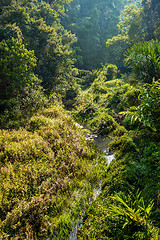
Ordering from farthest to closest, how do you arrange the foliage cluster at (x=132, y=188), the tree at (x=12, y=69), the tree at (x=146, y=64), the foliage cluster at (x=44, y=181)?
the tree at (x=12, y=69), the tree at (x=146, y=64), the foliage cluster at (x=44, y=181), the foliage cluster at (x=132, y=188)

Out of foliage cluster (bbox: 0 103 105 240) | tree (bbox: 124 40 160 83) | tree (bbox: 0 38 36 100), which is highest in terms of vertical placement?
tree (bbox: 124 40 160 83)

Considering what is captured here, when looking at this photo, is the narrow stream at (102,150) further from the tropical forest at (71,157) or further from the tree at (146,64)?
the tree at (146,64)

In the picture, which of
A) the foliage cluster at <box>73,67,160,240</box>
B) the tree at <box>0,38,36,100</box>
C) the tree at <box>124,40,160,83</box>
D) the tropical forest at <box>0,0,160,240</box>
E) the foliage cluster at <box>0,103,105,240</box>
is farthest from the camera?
the tree at <box>0,38,36,100</box>

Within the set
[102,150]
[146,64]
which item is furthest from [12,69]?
[146,64]

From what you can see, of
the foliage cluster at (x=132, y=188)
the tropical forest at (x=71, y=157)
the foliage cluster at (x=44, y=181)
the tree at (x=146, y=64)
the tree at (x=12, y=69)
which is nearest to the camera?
the foliage cluster at (x=132, y=188)

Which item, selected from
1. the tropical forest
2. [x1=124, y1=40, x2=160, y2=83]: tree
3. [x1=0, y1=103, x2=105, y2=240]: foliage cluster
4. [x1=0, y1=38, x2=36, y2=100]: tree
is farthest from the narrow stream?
[x1=0, y1=38, x2=36, y2=100]: tree

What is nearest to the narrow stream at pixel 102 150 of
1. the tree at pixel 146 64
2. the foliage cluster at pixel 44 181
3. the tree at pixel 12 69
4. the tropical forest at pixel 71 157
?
the tropical forest at pixel 71 157

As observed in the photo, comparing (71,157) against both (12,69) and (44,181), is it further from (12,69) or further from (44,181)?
(12,69)

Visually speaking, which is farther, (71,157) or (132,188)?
(71,157)

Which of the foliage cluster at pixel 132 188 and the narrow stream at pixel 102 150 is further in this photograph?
the narrow stream at pixel 102 150

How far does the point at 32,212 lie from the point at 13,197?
56 cm

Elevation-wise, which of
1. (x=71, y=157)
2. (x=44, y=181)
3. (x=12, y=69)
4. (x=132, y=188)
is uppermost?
(x=12, y=69)

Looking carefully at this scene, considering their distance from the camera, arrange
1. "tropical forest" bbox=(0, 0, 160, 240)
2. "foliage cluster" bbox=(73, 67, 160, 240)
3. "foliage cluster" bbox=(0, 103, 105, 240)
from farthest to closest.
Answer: "foliage cluster" bbox=(0, 103, 105, 240), "tropical forest" bbox=(0, 0, 160, 240), "foliage cluster" bbox=(73, 67, 160, 240)

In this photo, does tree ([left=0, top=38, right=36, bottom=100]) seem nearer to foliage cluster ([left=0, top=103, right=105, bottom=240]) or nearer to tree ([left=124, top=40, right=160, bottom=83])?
foliage cluster ([left=0, top=103, right=105, bottom=240])
